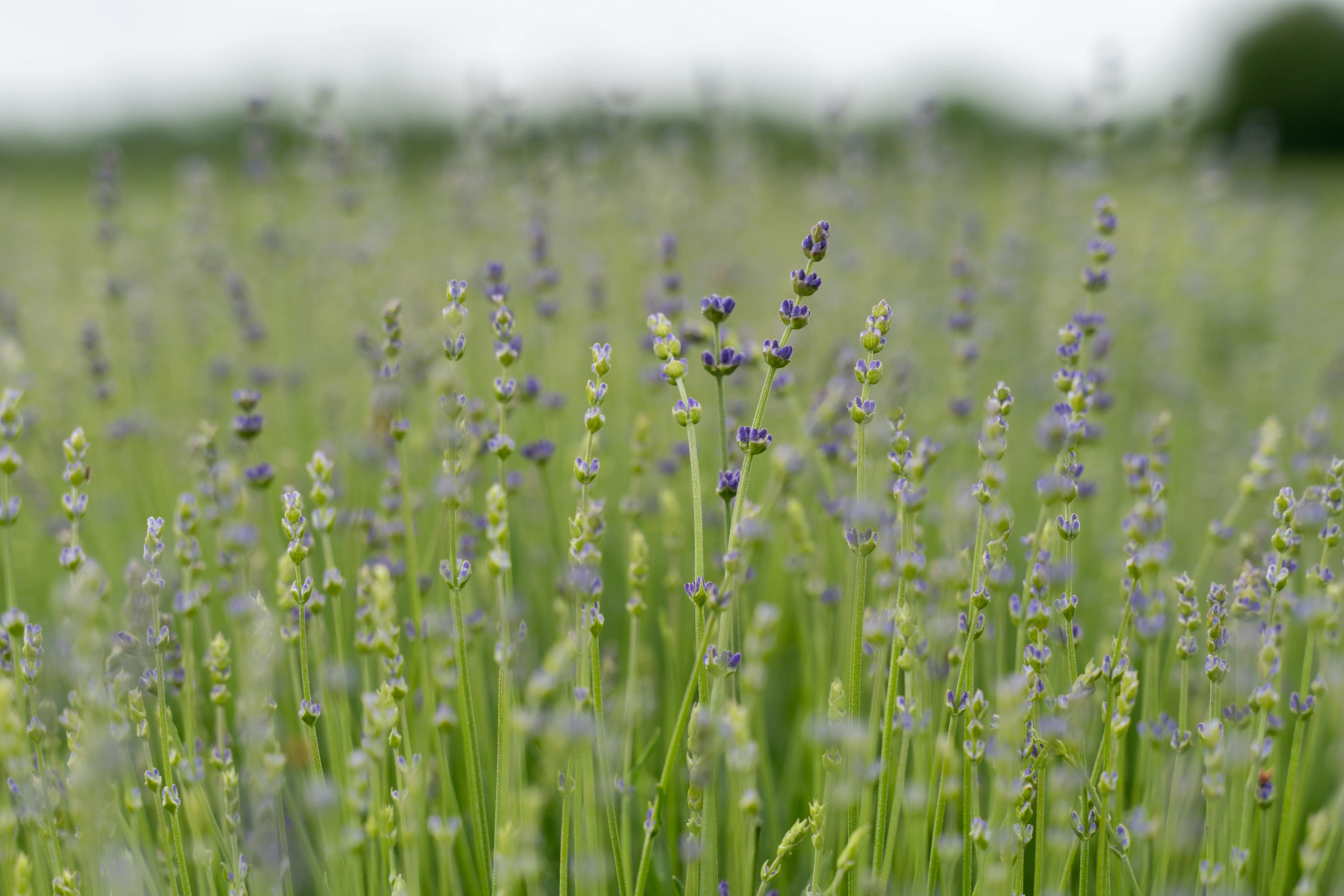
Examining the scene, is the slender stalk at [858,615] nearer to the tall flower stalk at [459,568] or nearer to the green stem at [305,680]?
the tall flower stalk at [459,568]

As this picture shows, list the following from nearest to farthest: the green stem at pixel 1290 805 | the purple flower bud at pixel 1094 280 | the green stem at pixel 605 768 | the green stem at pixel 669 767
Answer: the green stem at pixel 669 767 < the green stem at pixel 605 768 < the green stem at pixel 1290 805 < the purple flower bud at pixel 1094 280

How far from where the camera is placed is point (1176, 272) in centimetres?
598

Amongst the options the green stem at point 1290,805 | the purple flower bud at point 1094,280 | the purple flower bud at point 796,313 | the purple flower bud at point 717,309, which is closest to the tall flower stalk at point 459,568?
the purple flower bud at point 717,309

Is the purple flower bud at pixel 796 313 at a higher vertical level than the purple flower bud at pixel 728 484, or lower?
higher

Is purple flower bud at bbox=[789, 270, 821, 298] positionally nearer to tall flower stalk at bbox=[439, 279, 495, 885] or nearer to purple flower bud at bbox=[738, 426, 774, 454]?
purple flower bud at bbox=[738, 426, 774, 454]

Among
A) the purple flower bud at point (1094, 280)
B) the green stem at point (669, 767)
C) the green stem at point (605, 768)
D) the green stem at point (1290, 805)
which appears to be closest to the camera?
the green stem at point (669, 767)

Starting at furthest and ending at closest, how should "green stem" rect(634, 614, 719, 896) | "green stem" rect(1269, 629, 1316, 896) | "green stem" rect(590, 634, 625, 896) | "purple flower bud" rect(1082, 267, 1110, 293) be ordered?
"purple flower bud" rect(1082, 267, 1110, 293) → "green stem" rect(1269, 629, 1316, 896) → "green stem" rect(590, 634, 625, 896) → "green stem" rect(634, 614, 719, 896)

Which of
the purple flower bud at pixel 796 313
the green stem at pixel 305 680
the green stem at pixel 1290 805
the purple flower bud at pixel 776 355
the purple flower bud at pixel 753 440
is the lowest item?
the green stem at pixel 1290 805

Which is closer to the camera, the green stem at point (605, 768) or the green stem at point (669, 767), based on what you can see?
the green stem at point (669, 767)

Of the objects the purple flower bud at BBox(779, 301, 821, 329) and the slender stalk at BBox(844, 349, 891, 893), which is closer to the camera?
the slender stalk at BBox(844, 349, 891, 893)

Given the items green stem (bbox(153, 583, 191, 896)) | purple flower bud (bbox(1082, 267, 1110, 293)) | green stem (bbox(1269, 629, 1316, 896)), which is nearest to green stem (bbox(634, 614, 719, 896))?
green stem (bbox(153, 583, 191, 896))

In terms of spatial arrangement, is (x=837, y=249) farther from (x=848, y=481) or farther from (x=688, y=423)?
(x=688, y=423)

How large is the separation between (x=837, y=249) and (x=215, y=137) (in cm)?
1445

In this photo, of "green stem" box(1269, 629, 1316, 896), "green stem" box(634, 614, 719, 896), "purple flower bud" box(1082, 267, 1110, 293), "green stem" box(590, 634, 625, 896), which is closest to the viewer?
"green stem" box(634, 614, 719, 896)
